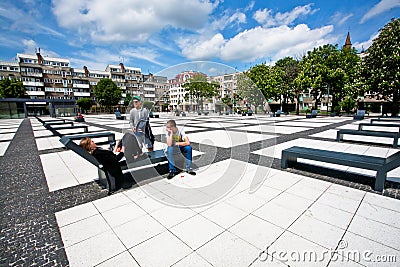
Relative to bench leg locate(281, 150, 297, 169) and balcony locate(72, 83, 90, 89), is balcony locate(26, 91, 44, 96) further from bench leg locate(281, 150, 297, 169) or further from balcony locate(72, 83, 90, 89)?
bench leg locate(281, 150, 297, 169)

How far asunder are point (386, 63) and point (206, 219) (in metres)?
30.8

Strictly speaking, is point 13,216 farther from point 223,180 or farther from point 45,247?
point 223,180

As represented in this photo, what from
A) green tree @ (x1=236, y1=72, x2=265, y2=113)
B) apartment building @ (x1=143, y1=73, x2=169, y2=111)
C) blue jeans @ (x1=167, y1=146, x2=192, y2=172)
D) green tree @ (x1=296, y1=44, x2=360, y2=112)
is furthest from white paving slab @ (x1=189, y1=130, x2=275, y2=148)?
green tree @ (x1=296, y1=44, x2=360, y2=112)

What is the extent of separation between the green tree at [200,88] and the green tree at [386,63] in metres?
27.6

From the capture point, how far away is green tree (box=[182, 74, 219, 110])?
502 centimetres

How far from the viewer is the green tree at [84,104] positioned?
5256 cm

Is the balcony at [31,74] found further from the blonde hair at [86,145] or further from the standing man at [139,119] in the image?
the blonde hair at [86,145]

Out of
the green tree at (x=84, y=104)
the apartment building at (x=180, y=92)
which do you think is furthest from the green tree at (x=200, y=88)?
the green tree at (x=84, y=104)

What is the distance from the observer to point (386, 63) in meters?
22.4

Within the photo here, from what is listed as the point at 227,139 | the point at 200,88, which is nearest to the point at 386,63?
the point at 227,139

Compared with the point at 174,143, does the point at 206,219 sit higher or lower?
lower

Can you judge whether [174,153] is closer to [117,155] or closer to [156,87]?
[117,155]

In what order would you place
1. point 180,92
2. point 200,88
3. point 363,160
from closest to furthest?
1. point 363,160
2. point 200,88
3. point 180,92

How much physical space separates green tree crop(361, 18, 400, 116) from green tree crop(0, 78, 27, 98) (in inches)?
2639
